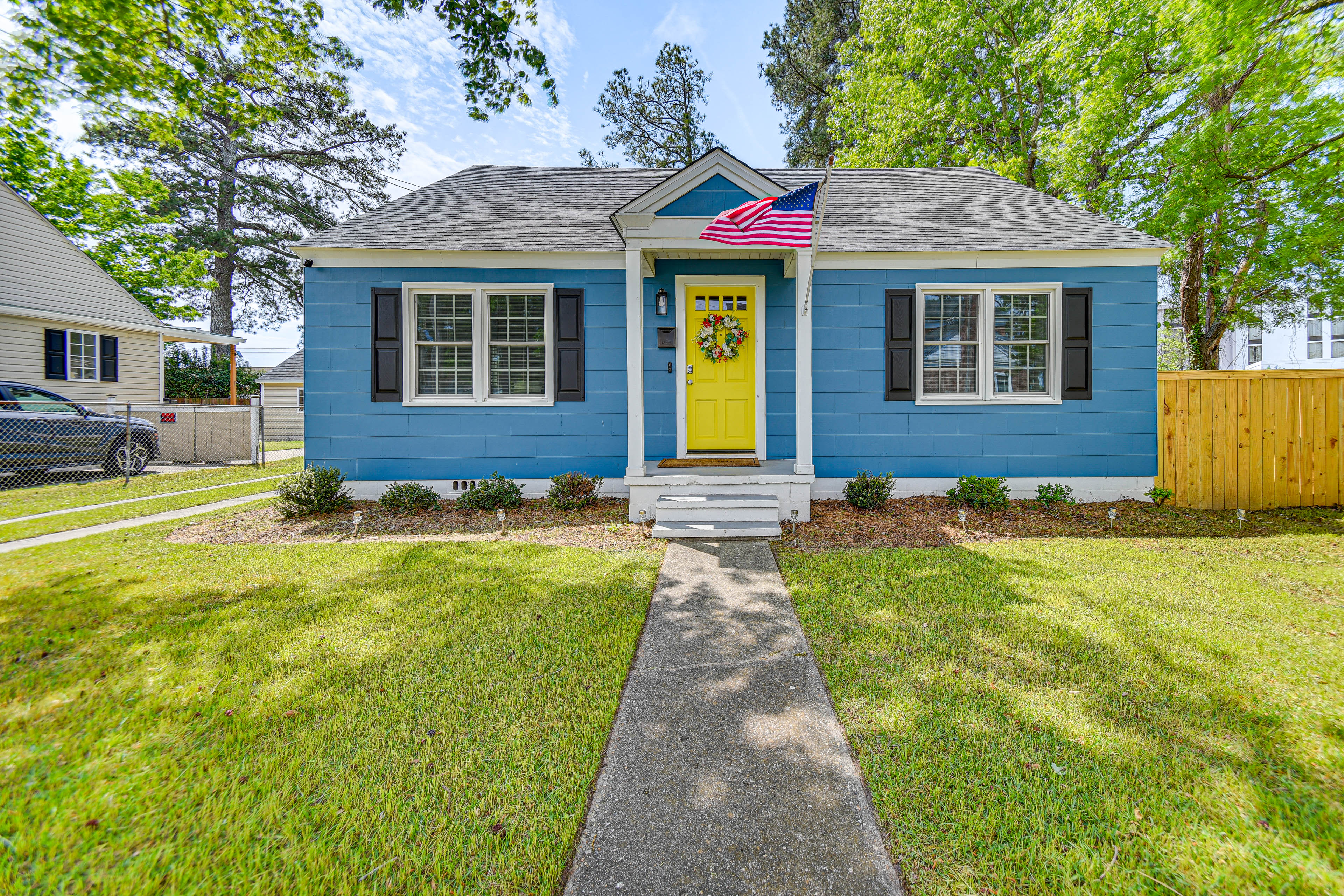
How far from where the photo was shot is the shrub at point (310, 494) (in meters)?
5.90

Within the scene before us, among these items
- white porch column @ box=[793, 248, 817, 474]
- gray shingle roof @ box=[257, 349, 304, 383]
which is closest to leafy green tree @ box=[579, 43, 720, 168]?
white porch column @ box=[793, 248, 817, 474]

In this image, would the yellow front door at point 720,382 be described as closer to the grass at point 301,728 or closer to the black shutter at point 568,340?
the black shutter at point 568,340

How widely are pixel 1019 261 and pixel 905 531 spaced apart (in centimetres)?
408

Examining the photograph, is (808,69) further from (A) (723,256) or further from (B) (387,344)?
(B) (387,344)

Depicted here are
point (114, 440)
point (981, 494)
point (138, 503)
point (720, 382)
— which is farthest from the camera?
point (114, 440)

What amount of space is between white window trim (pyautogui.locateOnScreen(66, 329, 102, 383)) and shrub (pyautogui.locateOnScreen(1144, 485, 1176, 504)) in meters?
20.1

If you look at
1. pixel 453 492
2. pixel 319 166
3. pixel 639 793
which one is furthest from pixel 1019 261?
pixel 319 166

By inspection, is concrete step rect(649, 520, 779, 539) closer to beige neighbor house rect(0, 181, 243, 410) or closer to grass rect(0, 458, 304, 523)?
grass rect(0, 458, 304, 523)

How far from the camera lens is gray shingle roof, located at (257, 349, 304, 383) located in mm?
21062

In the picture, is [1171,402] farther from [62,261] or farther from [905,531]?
[62,261]

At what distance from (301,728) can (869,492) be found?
566 centimetres

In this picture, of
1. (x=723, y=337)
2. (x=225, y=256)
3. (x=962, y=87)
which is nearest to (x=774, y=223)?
(x=723, y=337)

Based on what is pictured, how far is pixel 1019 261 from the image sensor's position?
21.2ft

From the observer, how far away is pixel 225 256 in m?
17.4
